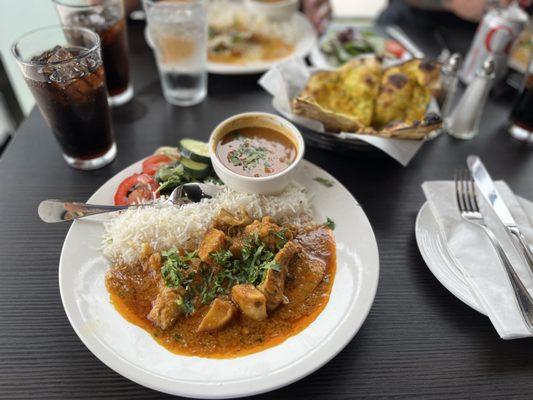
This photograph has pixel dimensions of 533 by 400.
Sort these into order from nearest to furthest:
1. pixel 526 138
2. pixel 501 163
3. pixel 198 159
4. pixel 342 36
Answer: pixel 198 159 → pixel 501 163 → pixel 526 138 → pixel 342 36

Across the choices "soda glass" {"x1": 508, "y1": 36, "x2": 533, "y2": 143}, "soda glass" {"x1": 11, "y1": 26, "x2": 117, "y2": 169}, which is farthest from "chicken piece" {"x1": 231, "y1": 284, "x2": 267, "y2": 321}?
"soda glass" {"x1": 508, "y1": 36, "x2": 533, "y2": 143}

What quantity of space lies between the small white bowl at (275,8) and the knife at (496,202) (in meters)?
1.97

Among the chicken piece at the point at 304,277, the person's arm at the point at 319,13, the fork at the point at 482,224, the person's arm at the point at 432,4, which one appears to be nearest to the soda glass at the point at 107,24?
the person's arm at the point at 319,13

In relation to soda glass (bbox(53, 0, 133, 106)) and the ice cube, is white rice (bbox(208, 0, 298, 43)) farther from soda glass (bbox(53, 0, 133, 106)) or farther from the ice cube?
the ice cube

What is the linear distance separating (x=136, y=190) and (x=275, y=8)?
2.16m

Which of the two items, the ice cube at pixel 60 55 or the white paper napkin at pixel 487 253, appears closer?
the white paper napkin at pixel 487 253

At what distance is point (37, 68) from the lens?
1.94 meters

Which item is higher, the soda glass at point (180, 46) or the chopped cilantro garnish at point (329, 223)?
the soda glass at point (180, 46)

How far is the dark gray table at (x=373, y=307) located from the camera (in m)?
1.53

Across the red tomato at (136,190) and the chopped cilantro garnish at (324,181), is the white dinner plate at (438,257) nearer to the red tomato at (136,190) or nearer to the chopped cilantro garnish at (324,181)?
the chopped cilantro garnish at (324,181)

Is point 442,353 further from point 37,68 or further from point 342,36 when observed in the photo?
point 342,36

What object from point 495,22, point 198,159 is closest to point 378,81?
point 495,22

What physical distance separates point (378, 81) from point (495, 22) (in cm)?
92

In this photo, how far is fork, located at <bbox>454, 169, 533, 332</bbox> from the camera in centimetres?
165
